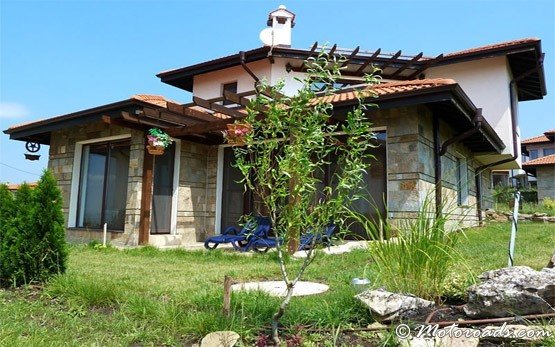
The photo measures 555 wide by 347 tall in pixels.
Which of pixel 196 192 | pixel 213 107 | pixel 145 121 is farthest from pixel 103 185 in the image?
pixel 213 107

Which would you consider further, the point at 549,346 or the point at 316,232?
the point at 316,232

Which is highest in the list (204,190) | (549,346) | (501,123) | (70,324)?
(501,123)

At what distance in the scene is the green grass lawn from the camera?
262 centimetres

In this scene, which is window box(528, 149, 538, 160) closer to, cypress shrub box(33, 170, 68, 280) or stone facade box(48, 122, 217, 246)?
stone facade box(48, 122, 217, 246)

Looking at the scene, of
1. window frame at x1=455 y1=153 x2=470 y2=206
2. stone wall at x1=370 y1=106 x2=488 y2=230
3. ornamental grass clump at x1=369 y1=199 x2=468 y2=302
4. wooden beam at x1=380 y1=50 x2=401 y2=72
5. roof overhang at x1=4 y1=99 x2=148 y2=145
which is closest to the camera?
ornamental grass clump at x1=369 y1=199 x2=468 y2=302

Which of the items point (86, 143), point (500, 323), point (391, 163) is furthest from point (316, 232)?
point (86, 143)

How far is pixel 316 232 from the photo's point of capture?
2.54 meters

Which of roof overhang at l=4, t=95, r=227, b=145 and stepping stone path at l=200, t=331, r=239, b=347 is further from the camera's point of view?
roof overhang at l=4, t=95, r=227, b=145

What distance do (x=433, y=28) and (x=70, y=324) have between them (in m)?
6.72

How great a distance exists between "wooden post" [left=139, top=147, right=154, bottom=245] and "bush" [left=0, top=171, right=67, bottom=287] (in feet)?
14.5

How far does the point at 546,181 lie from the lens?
24.7 m

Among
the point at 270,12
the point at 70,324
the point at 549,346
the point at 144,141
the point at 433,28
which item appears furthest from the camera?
the point at 270,12

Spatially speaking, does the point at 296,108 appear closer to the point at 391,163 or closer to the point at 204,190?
the point at 391,163

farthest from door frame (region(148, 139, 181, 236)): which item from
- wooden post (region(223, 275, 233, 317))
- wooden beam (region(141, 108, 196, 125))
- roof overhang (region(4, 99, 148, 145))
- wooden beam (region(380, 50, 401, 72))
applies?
wooden post (region(223, 275, 233, 317))
